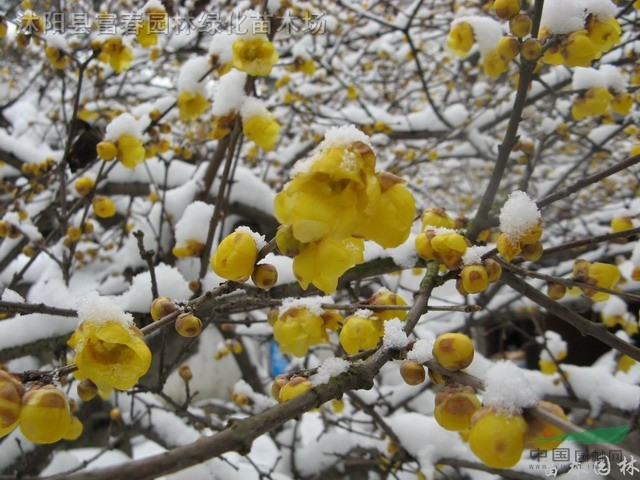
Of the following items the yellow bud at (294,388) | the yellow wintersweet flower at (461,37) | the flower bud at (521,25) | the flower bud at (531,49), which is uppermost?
the yellow wintersweet flower at (461,37)

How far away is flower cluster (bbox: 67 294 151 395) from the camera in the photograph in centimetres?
75

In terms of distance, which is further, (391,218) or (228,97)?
(228,97)

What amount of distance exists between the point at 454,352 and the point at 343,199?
308 millimetres

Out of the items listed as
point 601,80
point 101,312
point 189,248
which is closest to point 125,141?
point 189,248

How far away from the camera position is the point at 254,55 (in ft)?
4.64

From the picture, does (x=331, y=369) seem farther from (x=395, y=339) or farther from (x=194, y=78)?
(x=194, y=78)

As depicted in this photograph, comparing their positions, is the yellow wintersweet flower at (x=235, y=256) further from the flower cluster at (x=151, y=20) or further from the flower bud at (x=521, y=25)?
the flower cluster at (x=151, y=20)

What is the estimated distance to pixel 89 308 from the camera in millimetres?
777

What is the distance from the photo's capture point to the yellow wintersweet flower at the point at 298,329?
1067 mm

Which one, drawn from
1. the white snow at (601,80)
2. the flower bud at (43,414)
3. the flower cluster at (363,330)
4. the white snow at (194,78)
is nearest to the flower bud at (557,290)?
the flower cluster at (363,330)

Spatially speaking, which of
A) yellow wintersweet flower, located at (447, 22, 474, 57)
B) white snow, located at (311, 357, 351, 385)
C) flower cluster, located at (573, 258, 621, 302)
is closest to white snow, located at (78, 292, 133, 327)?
white snow, located at (311, 357, 351, 385)

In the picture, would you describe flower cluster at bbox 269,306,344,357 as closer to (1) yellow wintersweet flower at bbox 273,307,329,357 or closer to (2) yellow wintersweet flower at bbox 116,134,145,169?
(1) yellow wintersweet flower at bbox 273,307,329,357

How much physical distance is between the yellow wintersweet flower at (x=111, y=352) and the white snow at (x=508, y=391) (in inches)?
21.1

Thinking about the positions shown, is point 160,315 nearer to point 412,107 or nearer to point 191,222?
point 191,222
